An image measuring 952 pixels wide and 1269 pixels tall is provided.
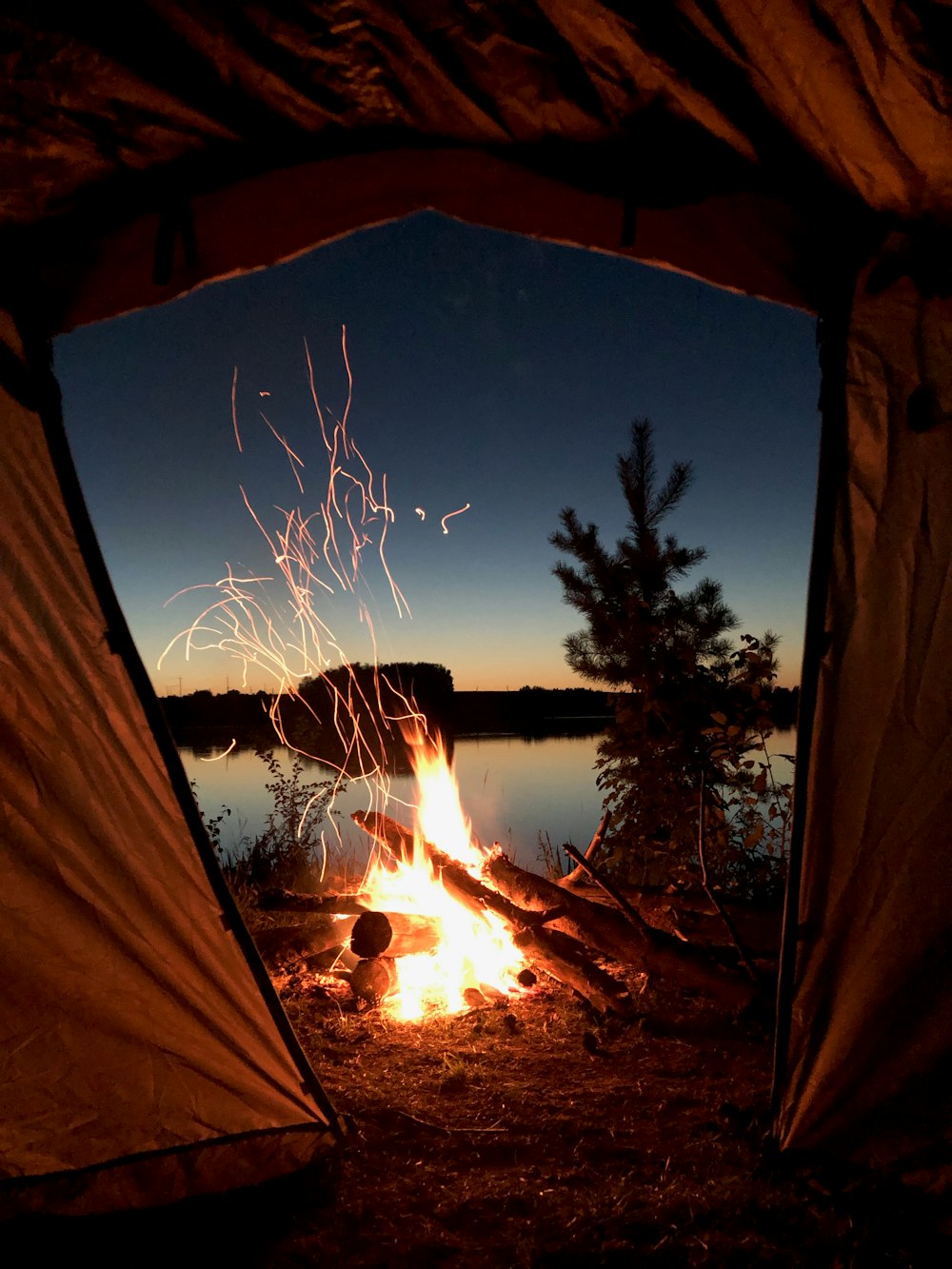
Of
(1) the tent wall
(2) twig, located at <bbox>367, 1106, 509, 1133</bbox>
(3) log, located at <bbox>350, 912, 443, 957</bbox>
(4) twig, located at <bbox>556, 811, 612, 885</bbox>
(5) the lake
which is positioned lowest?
(5) the lake

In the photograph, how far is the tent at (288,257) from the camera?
1.63 meters

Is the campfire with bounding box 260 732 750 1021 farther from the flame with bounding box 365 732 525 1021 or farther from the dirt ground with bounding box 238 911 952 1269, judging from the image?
the dirt ground with bounding box 238 911 952 1269

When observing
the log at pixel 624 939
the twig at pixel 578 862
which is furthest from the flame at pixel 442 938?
the twig at pixel 578 862

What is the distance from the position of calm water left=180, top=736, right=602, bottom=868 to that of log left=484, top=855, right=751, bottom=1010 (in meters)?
3.80

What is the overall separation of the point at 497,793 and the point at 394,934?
1697 centimetres

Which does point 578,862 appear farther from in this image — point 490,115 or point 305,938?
point 490,115

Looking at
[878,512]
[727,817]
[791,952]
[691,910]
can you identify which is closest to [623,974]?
[691,910]

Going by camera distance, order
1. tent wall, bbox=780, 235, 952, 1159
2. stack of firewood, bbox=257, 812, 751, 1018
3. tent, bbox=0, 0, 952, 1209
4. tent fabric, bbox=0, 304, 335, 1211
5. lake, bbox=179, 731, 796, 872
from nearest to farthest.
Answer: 1. tent, bbox=0, 0, 952, 1209
2. tent wall, bbox=780, 235, 952, 1159
3. tent fabric, bbox=0, 304, 335, 1211
4. stack of firewood, bbox=257, 812, 751, 1018
5. lake, bbox=179, 731, 796, 872

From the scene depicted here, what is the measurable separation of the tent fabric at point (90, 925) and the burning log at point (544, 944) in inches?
66.9

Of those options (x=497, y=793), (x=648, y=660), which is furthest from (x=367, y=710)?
(x=497, y=793)

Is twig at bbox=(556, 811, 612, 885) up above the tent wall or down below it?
below

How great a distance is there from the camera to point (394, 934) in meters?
3.82

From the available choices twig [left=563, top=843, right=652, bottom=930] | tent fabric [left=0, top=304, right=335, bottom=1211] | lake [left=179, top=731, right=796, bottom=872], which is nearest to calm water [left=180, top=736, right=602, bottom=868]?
lake [left=179, top=731, right=796, bottom=872]

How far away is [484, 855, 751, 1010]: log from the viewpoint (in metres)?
3.15
